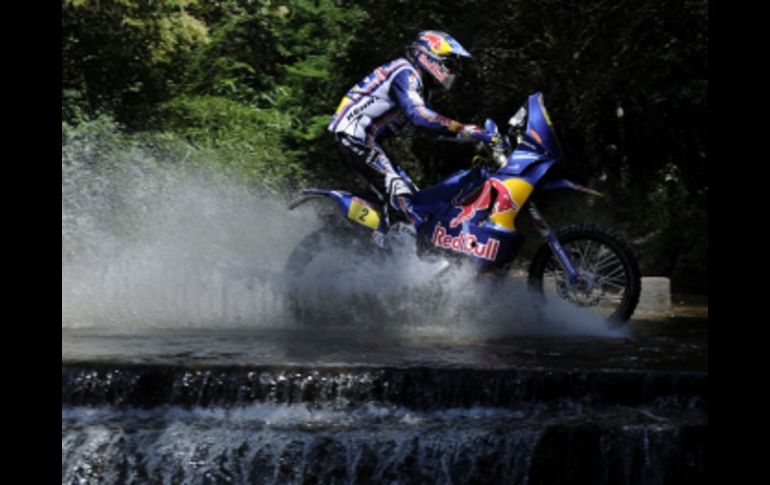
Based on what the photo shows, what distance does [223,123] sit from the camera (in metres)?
17.3

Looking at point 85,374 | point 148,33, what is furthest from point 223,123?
point 85,374

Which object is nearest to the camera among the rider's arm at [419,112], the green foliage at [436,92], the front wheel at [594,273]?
the front wheel at [594,273]

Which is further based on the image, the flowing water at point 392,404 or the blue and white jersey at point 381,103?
the blue and white jersey at point 381,103

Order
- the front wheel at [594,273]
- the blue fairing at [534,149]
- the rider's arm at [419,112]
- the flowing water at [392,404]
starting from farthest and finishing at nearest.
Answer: the rider's arm at [419,112] → the blue fairing at [534,149] → the front wheel at [594,273] → the flowing water at [392,404]

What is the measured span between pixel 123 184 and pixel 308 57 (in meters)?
5.20

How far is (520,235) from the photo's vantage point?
A: 27.7 ft

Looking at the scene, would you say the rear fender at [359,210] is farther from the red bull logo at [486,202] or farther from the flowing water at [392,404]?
the flowing water at [392,404]

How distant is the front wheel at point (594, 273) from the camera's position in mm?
7938

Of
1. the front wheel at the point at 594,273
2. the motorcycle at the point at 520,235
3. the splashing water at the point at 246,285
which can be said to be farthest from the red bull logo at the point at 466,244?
the front wheel at the point at 594,273

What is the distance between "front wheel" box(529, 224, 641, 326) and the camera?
7.94 m

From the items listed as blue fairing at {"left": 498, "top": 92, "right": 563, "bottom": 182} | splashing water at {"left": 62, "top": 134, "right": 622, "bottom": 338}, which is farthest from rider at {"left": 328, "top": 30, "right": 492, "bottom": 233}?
splashing water at {"left": 62, "top": 134, "right": 622, "bottom": 338}

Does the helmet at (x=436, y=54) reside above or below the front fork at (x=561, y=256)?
above

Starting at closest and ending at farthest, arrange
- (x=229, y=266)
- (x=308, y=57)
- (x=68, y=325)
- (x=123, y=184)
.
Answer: (x=68, y=325)
(x=229, y=266)
(x=123, y=184)
(x=308, y=57)
